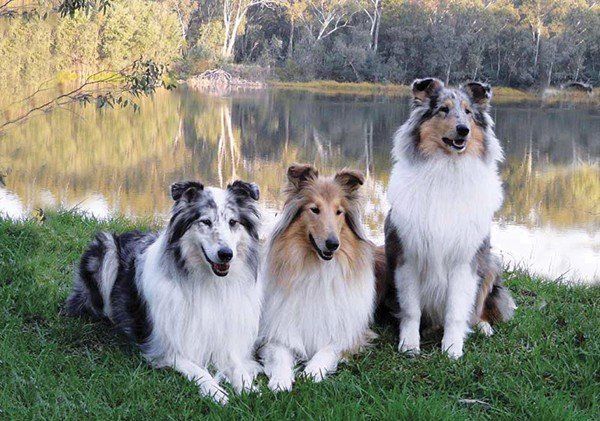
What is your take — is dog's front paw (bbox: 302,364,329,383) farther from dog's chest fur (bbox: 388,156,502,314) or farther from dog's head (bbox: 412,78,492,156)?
dog's head (bbox: 412,78,492,156)

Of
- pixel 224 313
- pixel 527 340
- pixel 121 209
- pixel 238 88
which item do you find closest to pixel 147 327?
pixel 224 313

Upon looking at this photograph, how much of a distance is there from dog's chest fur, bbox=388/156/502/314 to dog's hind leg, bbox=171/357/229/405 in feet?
5.31

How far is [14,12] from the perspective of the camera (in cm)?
650

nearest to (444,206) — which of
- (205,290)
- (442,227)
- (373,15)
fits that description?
(442,227)

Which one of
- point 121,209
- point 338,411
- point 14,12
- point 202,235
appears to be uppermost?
point 14,12

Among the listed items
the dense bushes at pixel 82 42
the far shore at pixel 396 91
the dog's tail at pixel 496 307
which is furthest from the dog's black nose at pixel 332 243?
the far shore at pixel 396 91

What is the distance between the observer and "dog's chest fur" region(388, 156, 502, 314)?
15.0 feet

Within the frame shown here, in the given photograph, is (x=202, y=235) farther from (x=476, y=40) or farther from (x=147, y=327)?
(x=476, y=40)

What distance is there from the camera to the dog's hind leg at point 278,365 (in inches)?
161

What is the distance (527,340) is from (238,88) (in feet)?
145

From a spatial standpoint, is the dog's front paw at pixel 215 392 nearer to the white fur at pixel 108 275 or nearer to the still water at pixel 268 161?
the white fur at pixel 108 275

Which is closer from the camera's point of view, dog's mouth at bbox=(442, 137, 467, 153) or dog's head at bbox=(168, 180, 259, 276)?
dog's head at bbox=(168, 180, 259, 276)

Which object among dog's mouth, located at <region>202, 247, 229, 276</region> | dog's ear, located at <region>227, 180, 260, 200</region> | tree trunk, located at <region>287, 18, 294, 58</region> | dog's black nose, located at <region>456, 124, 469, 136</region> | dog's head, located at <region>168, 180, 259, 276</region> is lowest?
dog's mouth, located at <region>202, 247, 229, 276</region>

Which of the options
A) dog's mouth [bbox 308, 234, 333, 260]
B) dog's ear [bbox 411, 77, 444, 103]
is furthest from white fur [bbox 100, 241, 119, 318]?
dog's ear [bbox 411, 77, 444, 103]
